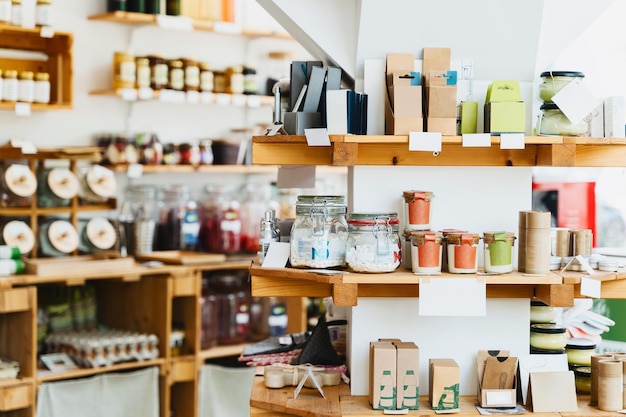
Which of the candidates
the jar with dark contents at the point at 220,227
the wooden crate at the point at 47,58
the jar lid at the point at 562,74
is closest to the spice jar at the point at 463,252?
the jar lid at the point at 562,74

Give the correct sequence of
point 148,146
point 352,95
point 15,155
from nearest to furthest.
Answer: point 352,95, point 15,155, point 148,146

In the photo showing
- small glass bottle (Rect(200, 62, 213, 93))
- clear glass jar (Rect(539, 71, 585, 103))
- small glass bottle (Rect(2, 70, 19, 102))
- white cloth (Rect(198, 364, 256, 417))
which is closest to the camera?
clear glass jar (Rect(539, 71, 585, 103))

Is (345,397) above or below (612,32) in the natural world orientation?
below

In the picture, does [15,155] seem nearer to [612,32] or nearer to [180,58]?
[180,58]

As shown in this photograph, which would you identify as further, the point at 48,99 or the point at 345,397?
the point at 48,99

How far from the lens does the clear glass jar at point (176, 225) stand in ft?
15.5

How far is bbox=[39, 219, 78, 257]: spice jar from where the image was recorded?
13.6 ft

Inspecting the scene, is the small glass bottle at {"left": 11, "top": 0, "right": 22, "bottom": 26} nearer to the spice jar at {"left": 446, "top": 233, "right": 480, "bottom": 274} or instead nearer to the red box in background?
the spice jar at {"left": 446, "top": 233, "right": 480, "bottom": 274}

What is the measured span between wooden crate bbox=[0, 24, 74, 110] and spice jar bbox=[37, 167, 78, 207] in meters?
0.34

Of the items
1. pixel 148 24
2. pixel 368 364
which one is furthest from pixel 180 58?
pixel 368 364

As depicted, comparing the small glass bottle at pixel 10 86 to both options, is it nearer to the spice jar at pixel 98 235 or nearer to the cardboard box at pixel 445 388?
the spice jar at pixel 98 235

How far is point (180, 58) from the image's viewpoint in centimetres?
472

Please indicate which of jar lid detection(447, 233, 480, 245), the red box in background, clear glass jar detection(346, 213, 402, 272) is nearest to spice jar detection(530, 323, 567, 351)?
jar lid detection(447, 233, 480, 245)

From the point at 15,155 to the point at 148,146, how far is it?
0.75m
